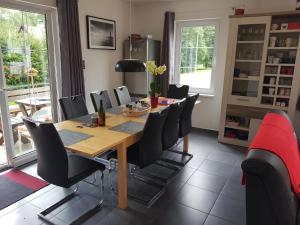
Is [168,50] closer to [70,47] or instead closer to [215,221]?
[70,47]

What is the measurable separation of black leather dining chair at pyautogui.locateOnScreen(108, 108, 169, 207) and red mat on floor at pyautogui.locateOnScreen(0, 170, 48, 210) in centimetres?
98

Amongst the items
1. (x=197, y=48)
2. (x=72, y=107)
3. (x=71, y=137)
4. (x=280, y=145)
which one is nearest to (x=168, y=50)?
(x=197, y=48)

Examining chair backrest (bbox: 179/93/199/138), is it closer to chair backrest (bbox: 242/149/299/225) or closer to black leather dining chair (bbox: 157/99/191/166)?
black leather dining chair (bbox: 157/99/191/166)

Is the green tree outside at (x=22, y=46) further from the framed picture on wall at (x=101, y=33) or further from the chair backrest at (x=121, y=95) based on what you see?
the chair backrest at (x=121, y=95)

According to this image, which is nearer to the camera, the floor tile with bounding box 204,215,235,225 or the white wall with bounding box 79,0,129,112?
the floor tile with bounding box 204,215,235,225

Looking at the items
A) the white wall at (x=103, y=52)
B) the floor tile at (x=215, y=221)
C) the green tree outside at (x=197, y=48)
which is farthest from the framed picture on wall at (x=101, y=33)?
the floor tile at (x=215, y=221)

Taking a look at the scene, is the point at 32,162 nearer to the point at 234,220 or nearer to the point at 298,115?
the point at 234,220

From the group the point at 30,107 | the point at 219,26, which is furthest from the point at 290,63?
the point at 30,107

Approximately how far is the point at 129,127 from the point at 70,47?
1.80 metres

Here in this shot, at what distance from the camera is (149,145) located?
2326 mm

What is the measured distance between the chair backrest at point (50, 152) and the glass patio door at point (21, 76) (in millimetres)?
1381

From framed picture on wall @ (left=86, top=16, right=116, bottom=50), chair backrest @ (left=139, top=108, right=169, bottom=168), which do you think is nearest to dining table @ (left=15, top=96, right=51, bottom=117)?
framed picture on wall @ (left=86, top=16, right=116, bottom=50)

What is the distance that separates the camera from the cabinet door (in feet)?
11.7

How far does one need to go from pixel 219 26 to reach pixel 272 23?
0.88m
